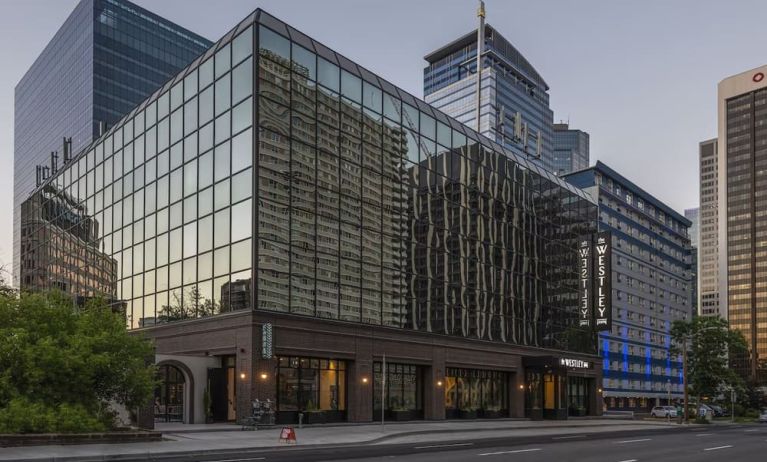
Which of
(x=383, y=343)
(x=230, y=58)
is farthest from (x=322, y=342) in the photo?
(x=230, y=58)

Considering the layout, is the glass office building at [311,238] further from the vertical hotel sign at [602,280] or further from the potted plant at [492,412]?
the vertical hotel sign at [602,280]

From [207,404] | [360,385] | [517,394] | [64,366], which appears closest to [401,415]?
[360,385]

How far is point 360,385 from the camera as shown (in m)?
46.3

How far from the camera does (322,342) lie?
44.0m

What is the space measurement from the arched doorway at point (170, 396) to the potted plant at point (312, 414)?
7.97 meters

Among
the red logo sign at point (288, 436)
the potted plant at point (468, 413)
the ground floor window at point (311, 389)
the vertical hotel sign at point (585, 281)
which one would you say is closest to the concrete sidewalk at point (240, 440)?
the red logo sign at point (288, 436)

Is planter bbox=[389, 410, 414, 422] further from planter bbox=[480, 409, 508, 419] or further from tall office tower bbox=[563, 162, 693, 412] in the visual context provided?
tall office tower bbox=[563, 162, 693, 412]

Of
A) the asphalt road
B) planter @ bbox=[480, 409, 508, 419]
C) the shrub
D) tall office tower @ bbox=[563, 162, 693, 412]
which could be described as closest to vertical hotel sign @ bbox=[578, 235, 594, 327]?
planter @ bbox=[480, 409, 508, 419]

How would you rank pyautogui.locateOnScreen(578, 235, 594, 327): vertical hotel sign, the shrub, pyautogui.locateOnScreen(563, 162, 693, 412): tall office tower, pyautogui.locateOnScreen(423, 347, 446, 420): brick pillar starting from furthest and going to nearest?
pyautogui.locateOnScreen(563, 162, 693, 412): tall office tower
pyautogui.locateOnScreen(578, 235, 594, 327): vertical hotel sign
pyautogui.locateOnScreen(423, 347, 446, 420): brick pillar
the shrub

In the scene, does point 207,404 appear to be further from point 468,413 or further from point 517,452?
point 468,413

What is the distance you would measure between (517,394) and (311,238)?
27813 mm

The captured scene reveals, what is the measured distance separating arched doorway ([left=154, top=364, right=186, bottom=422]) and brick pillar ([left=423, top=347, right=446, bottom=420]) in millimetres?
17588

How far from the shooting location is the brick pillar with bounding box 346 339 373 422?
45.8m

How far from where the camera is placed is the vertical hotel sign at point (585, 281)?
6975 cm
